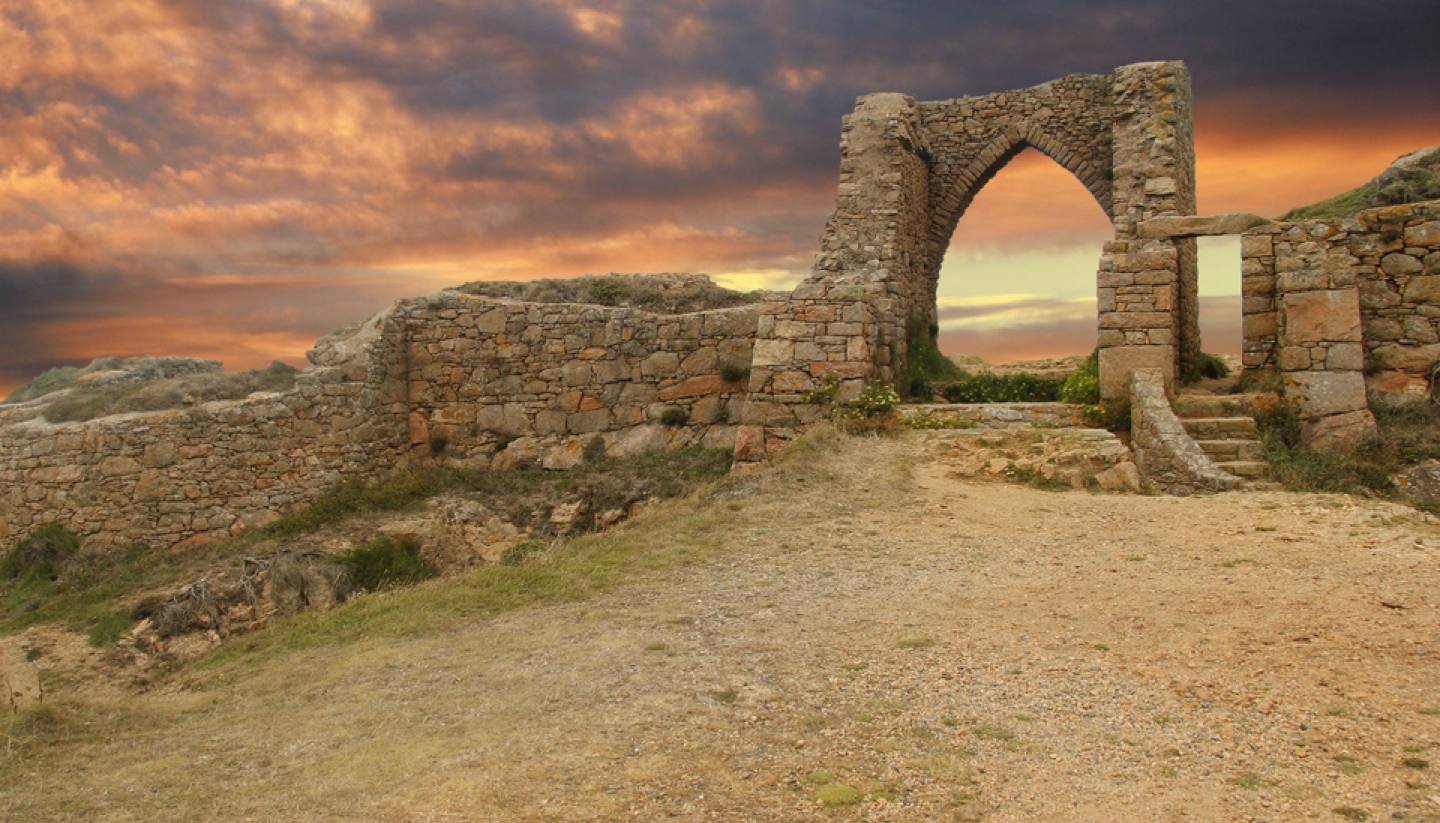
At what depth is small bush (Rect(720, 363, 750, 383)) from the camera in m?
15.3

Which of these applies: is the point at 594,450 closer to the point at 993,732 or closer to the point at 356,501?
the point at 356,501

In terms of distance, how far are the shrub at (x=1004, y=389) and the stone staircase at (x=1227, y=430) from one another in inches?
95.0

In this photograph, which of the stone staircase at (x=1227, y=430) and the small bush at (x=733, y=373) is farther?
the small bush at (x=733, y=373)

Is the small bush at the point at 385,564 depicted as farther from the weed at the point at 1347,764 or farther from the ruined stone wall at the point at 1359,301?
the ruined stone wall at the point at 1359,301

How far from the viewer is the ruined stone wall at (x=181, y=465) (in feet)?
48.3

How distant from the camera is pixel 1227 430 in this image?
452 inches

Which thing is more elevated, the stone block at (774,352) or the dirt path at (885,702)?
the stone block at (774,352)

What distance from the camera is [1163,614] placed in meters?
6.78

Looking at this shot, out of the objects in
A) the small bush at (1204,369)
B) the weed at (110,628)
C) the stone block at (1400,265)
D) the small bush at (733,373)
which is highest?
the stone block at (1400,265)

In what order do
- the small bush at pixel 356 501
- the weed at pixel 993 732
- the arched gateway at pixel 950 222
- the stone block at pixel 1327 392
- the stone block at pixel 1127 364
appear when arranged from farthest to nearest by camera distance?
1. the small bush at pixel 356 501
2. the arched gateway at pixel 950 222
3. the stone block at pixel 1127 364
4. the stone block at pixel 1327 392
5. the weed at pixel 993 732

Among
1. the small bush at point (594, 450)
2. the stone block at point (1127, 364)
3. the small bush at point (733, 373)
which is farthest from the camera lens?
the small bush at point (594, 450)

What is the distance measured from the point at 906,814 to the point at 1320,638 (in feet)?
10.7

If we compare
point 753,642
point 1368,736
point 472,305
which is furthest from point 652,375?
point 1368,736

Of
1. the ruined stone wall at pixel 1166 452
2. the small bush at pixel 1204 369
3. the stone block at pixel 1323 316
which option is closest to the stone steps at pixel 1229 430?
the ruined stone wall at pixel 1166 452
